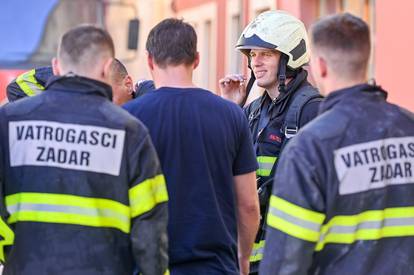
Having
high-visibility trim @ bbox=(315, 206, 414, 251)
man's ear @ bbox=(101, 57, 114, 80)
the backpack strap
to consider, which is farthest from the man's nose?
high-visibility trim @ bbox=(315, 206, 414, 251)

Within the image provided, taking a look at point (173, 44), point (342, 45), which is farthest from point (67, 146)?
point (342, 45)

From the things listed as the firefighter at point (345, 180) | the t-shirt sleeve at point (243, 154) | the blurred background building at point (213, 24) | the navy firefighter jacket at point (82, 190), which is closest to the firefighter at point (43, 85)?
the t-shirt sleeve at point (243, 154)

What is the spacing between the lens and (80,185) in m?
4.56

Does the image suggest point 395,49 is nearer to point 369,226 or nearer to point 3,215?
point 369,226

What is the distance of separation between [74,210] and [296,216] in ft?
2.95

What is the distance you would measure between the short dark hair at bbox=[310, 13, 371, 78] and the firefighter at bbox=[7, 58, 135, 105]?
77.9 inches

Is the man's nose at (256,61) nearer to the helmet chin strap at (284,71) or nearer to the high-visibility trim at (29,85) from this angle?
the helmet chin strap at (284,71)

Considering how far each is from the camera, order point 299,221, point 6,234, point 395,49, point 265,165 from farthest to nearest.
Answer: point 395,49 < point 265,165 < point 6,234 < point 299,221

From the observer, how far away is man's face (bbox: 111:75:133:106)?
6270mm

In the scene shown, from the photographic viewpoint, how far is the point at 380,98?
4582 millimetres

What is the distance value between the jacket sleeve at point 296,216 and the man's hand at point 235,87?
2.24m

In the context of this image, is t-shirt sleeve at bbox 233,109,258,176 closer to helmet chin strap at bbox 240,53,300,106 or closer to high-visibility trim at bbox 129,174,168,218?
high-visibility trim at bbox 129,174,168,218

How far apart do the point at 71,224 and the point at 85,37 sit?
0.75 metres

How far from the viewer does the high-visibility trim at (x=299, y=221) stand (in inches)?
169
